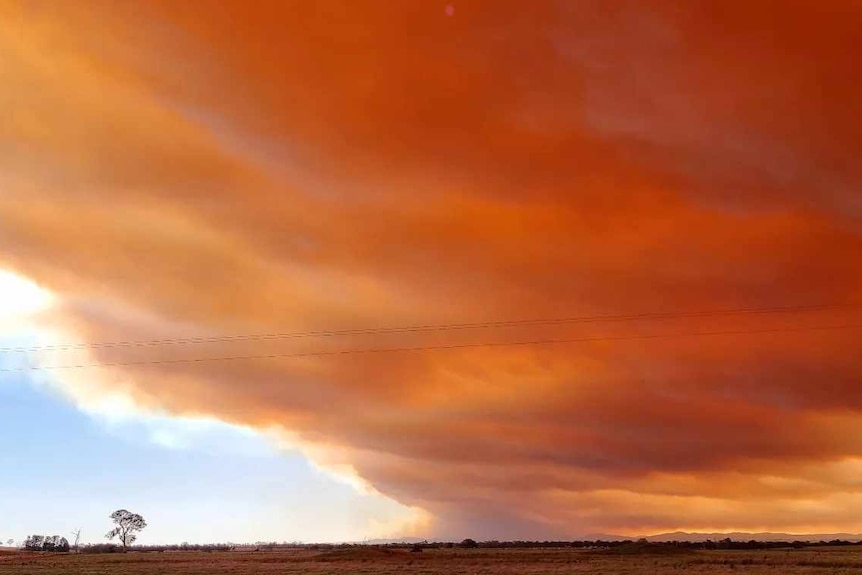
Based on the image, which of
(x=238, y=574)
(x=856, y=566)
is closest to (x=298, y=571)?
(x=238, y=574)

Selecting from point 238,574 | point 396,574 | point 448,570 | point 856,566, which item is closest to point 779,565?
point 856,566

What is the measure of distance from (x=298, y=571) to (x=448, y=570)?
18298mm

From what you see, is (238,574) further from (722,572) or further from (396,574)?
(722,572)

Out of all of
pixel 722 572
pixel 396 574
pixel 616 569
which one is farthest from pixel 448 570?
pixel 722 572

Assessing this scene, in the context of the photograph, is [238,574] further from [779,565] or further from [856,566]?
[856,566]

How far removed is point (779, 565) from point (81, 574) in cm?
7732

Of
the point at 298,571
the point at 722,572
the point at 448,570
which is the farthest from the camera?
the point at 298,571

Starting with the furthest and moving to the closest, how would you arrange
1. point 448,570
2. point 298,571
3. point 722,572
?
1. point 298,571
2. point 448,570
3. point 722,572

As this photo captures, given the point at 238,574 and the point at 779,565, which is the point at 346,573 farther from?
the point at 779,565

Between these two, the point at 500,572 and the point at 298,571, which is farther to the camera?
the point at 298,571

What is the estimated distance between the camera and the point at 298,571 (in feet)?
292

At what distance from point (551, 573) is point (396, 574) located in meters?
15.3

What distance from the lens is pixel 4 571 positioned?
91375mm

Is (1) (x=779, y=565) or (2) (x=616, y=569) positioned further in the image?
(1) (x=779, y=565)
